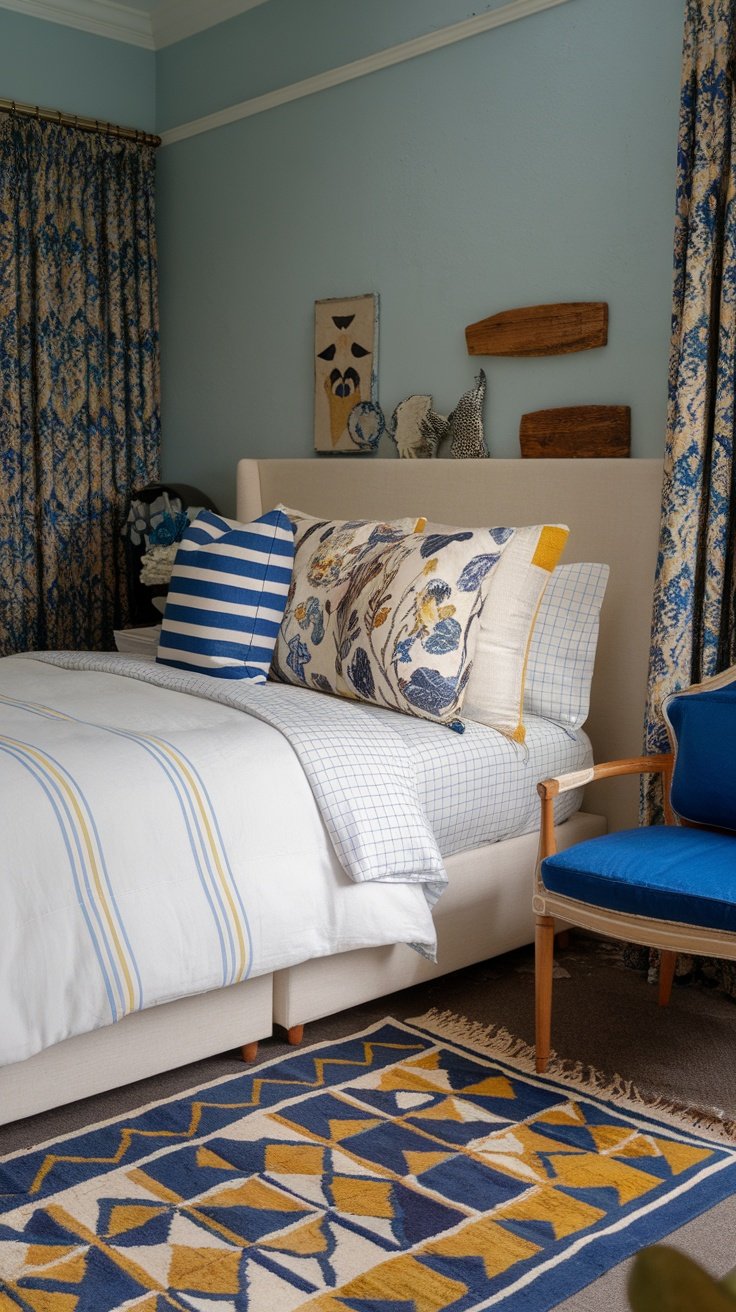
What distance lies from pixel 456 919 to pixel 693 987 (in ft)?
2.03

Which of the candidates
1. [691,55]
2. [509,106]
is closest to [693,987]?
[691,55]

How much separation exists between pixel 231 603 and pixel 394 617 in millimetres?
495

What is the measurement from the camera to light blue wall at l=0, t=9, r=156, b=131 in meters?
4.46

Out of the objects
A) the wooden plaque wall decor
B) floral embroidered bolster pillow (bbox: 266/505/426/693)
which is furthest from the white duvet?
the wooden plaque wall decor

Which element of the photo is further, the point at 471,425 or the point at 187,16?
the point at 187,16

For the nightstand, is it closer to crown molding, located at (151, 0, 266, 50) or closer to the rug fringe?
the rug fringe

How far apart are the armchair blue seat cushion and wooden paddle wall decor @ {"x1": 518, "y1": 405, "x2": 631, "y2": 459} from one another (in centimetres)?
122

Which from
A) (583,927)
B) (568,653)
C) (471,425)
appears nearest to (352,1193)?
(583,927)

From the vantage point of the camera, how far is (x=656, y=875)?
2238 mm

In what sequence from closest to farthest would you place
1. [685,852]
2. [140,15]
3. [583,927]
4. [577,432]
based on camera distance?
[685,852]
[583,927]
[577,432]
[140,15]

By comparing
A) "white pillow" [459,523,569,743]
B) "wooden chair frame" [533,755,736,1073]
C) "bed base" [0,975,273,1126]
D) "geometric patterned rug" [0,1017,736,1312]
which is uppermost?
"white pillow" [459,523,569,743]

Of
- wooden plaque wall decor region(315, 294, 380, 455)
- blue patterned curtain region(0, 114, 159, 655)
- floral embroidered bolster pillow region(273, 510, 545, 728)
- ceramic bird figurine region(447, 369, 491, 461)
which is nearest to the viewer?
floral embroidered bolster pillow region(273, 510, 545, 728)

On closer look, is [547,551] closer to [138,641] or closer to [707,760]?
[707,760]

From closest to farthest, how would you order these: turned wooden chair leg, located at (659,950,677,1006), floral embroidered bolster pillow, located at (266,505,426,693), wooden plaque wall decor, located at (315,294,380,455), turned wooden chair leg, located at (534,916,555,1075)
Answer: turned wooden chair leg, located at (534,916,555,1075)
turned wooden chair leg, located at (659,950,677,1006)
floral embroidered bolster pillow, located at (266,505,426,693)
wooden plaque wall decor, located at (315,294,380,455)
